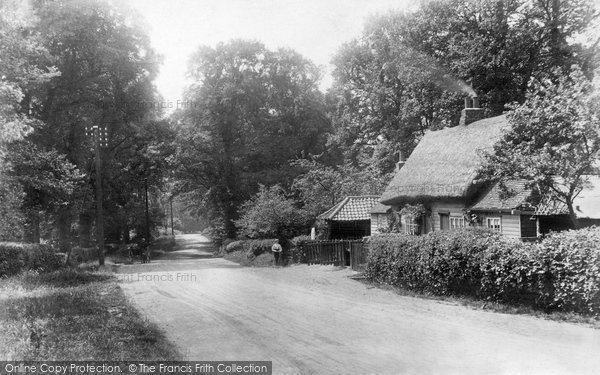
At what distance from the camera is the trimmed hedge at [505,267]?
1061 cm

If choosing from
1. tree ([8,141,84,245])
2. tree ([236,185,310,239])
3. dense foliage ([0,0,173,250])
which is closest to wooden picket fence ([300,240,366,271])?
tree ([236,185,310,239])

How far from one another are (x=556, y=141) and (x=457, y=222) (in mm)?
8345

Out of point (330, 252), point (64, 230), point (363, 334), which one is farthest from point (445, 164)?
point (64, 230)

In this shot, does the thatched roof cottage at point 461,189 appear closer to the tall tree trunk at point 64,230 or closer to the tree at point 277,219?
the tree at point 277,219

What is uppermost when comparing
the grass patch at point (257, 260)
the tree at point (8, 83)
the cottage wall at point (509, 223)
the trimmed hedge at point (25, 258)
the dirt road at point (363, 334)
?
the tree at point (8, 83)

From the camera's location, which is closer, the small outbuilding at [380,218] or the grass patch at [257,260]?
the small outbuilding at [380,218]

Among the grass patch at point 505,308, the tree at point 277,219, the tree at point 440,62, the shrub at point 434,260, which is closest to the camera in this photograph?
the grass patch at point 505,308

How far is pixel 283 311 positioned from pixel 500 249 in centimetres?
589

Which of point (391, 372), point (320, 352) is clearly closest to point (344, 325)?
point (320, 352)

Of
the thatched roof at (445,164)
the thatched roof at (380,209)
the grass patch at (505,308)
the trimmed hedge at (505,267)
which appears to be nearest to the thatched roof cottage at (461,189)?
the thatched roof at (445,164)

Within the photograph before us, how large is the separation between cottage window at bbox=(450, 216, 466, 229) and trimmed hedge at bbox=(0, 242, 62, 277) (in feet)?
62.9

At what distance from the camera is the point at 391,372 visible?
25.2 ft

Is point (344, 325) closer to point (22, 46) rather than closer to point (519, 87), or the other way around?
point (22, 46)

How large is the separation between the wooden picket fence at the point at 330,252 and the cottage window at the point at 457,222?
4.33 metres
